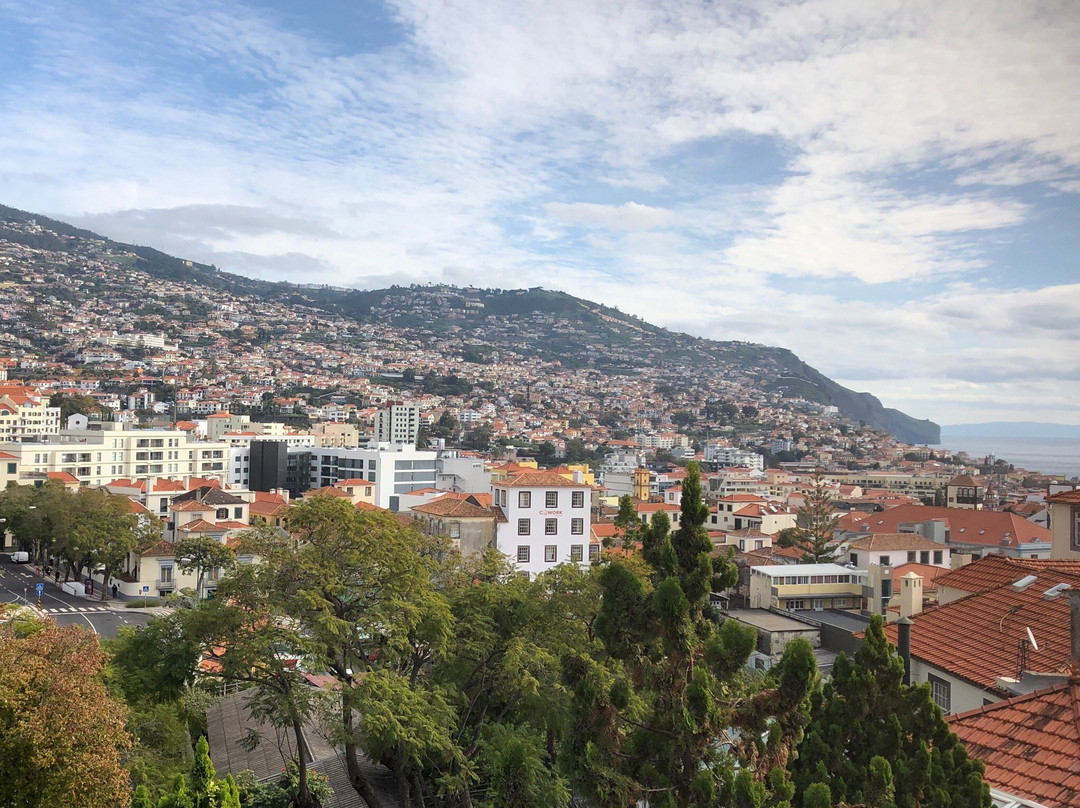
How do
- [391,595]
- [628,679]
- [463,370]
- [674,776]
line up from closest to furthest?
1. [674,776]
2. [628,679]
3. [391,595]
4. [463,370]

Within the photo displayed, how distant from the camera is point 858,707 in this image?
19.8 feet

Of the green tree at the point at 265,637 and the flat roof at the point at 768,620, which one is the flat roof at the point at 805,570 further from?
the green tree at the point at 265,637

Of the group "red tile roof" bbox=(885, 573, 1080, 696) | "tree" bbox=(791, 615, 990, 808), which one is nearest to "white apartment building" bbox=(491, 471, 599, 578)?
"red tile roof" bbox=(885, 573, 1080, 696)

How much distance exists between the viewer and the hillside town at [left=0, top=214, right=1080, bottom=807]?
383 inches

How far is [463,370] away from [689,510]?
192700 mm

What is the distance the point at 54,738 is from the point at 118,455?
5664 cm

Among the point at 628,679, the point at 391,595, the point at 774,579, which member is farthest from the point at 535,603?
the point at 774,579

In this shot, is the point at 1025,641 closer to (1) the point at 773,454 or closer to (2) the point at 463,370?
(1) the point at 773,454

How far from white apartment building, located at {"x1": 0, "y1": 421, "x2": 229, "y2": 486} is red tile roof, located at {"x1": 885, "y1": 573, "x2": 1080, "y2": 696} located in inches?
2166

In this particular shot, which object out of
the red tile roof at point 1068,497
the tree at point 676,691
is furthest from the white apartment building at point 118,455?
the tree at point 676,691

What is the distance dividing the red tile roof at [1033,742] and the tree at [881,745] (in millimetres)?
776

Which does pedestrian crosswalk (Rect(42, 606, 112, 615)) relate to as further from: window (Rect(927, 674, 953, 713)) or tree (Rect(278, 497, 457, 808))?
window (Rect(927, 674, 953, 713))

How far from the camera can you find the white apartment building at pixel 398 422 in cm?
11512

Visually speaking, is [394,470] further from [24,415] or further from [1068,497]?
[1068,497]
